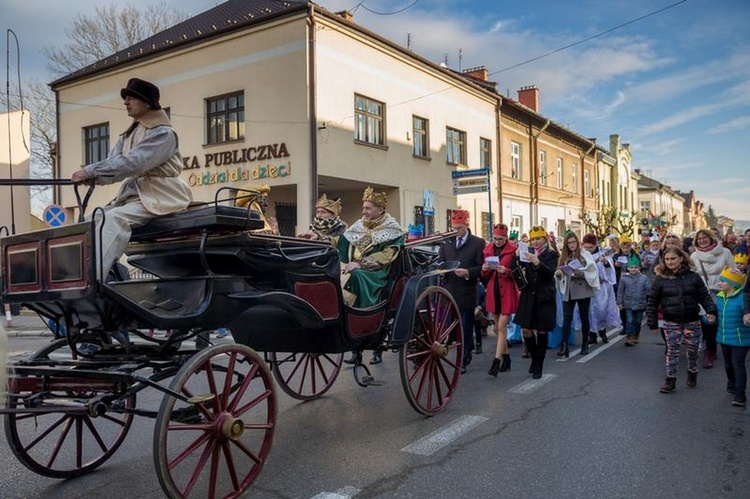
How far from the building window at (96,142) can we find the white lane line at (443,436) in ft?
62.3

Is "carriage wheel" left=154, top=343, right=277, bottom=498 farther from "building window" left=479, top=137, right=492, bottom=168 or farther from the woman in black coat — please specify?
"building window" left=479, top=137, right=492, bottom=168

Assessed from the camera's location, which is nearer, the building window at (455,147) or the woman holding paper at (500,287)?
the woman holding paper at (500,287)

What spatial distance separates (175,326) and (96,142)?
793 inches

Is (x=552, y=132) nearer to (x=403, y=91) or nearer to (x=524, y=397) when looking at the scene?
(x=403, y=91)

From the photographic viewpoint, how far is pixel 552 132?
31.4m

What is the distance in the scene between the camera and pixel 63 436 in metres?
4.04

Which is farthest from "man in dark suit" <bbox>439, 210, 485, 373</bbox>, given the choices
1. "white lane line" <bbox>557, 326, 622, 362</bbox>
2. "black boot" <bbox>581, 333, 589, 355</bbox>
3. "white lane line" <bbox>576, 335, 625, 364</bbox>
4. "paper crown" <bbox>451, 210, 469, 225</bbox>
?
"black boot" <bbox>581, 333, 589, 355</bbox>

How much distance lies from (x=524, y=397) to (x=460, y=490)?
2.64 m

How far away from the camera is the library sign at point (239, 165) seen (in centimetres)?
1680

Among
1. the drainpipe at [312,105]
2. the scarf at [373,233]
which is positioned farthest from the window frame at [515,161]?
the scarf at [373,233]

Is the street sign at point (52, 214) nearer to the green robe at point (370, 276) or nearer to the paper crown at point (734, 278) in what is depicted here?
the green robe at point (370, 276)

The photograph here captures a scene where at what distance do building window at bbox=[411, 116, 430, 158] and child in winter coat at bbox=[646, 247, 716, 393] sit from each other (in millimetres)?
14063

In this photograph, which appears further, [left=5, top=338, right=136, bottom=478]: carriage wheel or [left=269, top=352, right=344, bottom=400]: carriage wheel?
[left=269, top=352, right=344, bottom=400]: carriage wheel

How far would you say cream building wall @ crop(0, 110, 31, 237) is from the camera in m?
22.3
